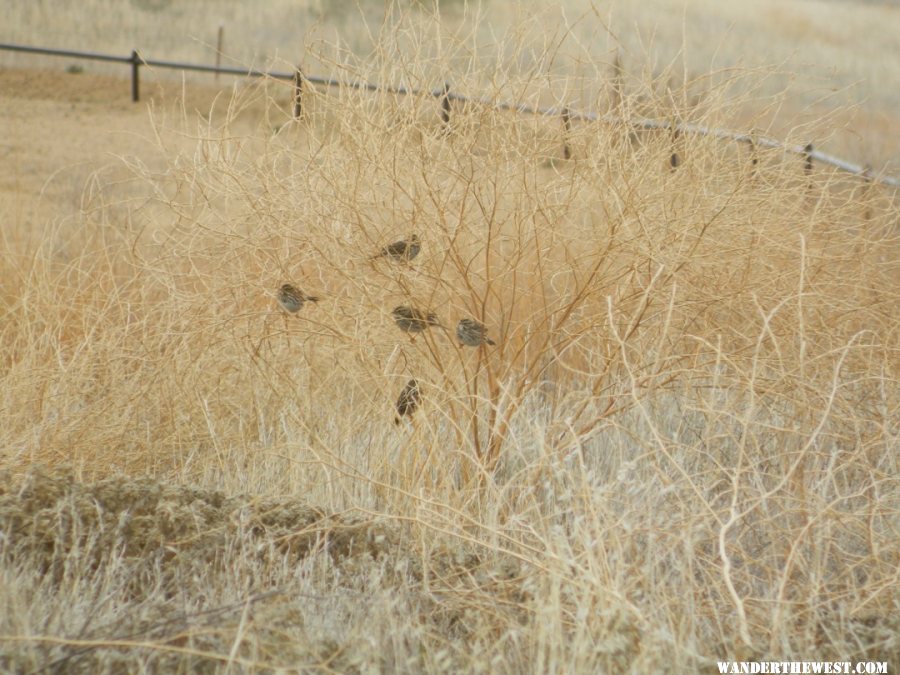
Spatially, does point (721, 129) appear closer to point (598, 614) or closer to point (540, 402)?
point (540, 402)

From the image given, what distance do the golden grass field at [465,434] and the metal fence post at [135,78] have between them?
194 inches

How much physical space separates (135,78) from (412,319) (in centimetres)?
698

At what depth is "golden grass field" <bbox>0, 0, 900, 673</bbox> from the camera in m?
2.17

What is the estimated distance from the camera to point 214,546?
2650 millimetres

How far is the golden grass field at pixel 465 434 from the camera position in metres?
2.17

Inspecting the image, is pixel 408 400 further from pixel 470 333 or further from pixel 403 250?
pixel 403 250

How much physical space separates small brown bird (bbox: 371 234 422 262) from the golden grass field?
7 centimetres

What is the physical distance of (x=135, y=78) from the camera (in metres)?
9.14

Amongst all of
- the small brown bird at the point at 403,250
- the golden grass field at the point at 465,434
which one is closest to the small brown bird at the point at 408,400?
the golden grass field at the point at 465,434

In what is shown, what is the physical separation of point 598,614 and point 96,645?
0.96 meters

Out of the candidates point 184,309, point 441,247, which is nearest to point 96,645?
point 441,247

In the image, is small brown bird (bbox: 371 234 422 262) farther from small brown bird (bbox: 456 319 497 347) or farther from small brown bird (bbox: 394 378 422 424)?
small brown bird (bbox: 394 378 422 424)

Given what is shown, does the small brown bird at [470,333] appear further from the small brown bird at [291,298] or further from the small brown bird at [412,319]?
the small brown bird at [291,298]

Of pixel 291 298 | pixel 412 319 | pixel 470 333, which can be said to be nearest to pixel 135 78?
pixel 291 298
